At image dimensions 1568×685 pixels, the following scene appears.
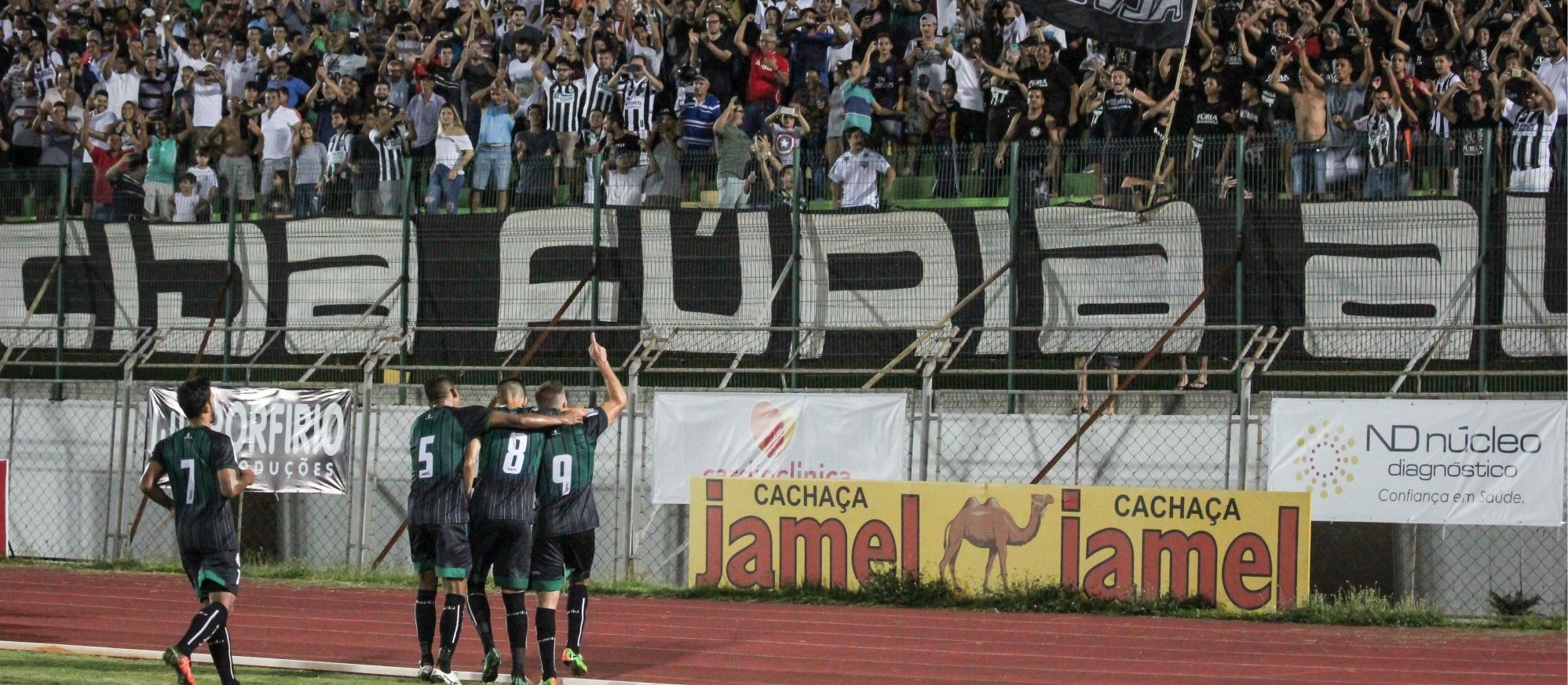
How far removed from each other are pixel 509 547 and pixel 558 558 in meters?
0.33

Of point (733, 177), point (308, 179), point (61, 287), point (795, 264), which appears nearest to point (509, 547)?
point (795, 264)

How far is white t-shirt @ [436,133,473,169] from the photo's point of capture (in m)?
21.1

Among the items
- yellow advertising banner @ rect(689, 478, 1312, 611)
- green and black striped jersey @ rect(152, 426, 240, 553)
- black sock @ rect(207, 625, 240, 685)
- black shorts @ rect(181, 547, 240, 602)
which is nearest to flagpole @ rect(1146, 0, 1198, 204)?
yellow advertising banner @ rect(689, 478, 1312, 611)

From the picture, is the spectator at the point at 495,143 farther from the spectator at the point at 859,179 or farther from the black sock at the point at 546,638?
the black sock at the point at 546,638

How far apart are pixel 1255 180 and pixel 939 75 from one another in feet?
14.7

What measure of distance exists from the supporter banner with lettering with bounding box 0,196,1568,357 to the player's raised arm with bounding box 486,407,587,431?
7.46 meters

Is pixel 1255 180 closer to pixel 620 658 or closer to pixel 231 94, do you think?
pixel 620 658

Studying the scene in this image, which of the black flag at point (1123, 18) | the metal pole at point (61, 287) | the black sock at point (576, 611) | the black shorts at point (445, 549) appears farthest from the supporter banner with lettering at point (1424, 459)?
the metal pole at point (61, 287)

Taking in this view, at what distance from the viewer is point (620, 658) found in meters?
13.0

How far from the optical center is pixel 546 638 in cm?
→ 1065

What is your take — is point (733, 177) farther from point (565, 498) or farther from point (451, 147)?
point (565, 498)

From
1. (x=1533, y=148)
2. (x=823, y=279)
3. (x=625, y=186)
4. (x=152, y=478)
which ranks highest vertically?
(x=1533, y=148)

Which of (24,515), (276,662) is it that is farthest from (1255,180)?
(24,515)

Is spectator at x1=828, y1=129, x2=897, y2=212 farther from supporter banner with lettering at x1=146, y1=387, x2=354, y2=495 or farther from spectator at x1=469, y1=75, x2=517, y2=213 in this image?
supporter banner with lettering at x1=146, y1=387, x2=354, y2=495
